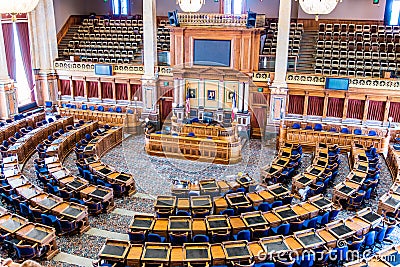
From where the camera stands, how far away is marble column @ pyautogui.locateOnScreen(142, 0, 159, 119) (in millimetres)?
20031

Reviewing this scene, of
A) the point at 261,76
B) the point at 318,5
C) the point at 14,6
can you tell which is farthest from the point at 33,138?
the point at 318,5

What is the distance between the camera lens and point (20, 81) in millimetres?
22422

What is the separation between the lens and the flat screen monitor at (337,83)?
18062 mm

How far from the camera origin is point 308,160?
16.2m

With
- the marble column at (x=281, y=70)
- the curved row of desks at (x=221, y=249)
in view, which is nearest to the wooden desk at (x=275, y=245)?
the curved row of desks at (x=221, y=249)

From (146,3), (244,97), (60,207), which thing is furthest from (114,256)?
(146,3)

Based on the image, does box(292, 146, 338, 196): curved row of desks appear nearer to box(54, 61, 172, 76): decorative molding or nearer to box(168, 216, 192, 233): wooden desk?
box(168, 216, 192, 233): wooden desk

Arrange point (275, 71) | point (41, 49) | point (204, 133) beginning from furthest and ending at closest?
1. point (41, 49)
2. point (275, 71)
3. point (204, 133)

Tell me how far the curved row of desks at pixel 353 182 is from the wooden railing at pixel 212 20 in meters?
8.72

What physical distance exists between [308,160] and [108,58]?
13347 mm

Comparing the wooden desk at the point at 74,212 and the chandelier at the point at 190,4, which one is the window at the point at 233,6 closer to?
the chandelier at the point at 190,4

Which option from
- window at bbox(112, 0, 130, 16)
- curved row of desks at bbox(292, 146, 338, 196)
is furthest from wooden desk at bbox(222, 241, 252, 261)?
window at bbox(112, 0, 130, 16)

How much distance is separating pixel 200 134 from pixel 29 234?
9.33m

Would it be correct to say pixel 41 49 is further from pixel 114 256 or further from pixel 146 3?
pixel 114 256
